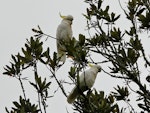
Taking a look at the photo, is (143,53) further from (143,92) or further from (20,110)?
(20,110)

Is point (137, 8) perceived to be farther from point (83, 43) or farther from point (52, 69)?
point (52, 69)

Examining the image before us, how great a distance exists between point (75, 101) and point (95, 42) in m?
0.76

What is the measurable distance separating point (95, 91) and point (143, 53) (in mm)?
796

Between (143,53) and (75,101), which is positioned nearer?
(75,101)

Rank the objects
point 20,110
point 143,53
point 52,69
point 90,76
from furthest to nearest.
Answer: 1. point 90,76
2. point 143,53
3. point 52,69
4. point 20,110

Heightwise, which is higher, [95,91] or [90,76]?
[90,76]

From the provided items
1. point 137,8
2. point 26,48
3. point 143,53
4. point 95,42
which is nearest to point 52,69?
point 26,48

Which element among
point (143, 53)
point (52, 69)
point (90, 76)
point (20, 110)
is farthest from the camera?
point (90, 76)

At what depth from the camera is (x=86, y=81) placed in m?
5.00

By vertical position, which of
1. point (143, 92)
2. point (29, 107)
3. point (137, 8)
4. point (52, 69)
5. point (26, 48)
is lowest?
point (143, 92)

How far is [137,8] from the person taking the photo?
5.34 metres

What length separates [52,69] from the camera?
4.32 metres

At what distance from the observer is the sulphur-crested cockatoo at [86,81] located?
4586mm

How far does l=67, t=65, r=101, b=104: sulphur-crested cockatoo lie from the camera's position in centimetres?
459
